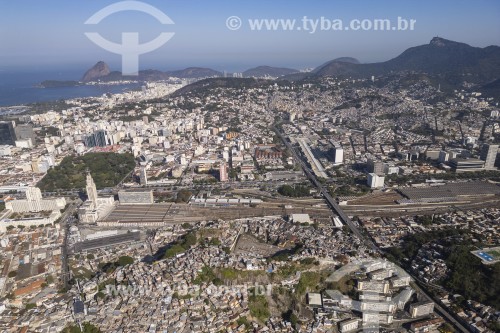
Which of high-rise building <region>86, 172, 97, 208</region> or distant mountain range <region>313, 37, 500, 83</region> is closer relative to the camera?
high-rise building <region>86, 172, 97, 208</region>

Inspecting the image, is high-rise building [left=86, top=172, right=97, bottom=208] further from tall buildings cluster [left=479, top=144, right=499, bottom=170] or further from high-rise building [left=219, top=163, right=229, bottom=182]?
tall buildings cluster [left=479, top=144, right=499, bottom=170]

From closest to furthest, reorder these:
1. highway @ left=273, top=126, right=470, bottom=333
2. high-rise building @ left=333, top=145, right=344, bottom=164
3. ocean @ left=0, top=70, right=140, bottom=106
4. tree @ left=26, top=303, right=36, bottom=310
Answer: highway @ left=273, top=126, right=470, bottom=333
tree @ left=26, top=303, right=36, bottom=310
high-rise building @ left=333, top=145, right=344, bottom=164
ocean @ left=0, top=70, right=140, bottom=106

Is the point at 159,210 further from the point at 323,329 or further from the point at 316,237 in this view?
the point at 323,329

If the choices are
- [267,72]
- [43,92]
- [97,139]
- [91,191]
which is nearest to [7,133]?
[97,139]

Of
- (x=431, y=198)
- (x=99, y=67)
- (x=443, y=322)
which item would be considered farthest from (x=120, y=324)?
(x=99, y=67)

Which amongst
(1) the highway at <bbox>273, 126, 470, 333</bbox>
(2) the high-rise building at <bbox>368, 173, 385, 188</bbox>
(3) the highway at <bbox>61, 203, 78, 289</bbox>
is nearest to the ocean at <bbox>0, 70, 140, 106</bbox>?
(3) the highway at <bbox>61, 203, 78, 289</bbox>

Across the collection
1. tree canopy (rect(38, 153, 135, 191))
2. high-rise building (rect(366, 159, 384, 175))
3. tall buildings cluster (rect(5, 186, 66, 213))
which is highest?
high-rise building (rect(366, 159, 384, 175))
